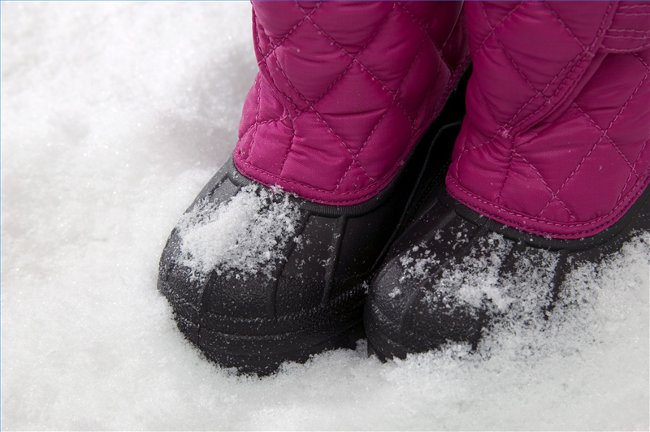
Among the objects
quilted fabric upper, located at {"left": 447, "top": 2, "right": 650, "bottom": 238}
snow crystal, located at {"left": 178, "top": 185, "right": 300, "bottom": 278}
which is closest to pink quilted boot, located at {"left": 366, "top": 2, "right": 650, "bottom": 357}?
quilted fabric upper, located at {"left": 447, "top": 2, "right": 650, "bottom": 238}

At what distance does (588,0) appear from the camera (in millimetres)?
529

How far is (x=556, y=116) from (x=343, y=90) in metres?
0.19

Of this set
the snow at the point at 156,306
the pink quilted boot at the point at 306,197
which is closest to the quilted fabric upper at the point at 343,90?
the pink quilted boot at the point at 306,197

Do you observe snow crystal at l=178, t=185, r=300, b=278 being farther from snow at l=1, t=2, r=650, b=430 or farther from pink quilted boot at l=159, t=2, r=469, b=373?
snow at l=1, t=2, r=650, b=430

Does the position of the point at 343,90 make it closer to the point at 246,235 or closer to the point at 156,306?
the point at 246,235

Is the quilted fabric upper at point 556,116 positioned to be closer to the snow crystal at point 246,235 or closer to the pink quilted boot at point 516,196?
the pink quilted boot at point 516,196

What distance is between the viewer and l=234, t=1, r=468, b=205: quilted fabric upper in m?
0.60

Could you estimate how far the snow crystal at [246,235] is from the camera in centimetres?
69

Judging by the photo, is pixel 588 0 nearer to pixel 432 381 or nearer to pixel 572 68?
pixel 572 68

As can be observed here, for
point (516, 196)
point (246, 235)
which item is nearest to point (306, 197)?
point (246, 235)

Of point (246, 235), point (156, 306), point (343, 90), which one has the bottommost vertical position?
point (156, 306)

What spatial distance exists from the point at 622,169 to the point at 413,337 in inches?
9.9

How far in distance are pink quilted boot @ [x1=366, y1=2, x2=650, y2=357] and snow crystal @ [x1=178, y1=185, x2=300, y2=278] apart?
11cm

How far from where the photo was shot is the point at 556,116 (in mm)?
612
